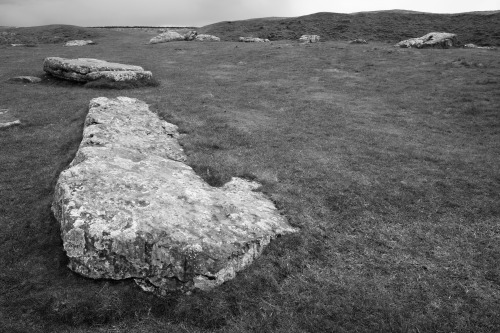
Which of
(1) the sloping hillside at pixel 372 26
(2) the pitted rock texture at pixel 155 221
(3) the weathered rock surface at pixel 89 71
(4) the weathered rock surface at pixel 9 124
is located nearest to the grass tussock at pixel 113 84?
(3) the weathered rock surface at pixel 89 71

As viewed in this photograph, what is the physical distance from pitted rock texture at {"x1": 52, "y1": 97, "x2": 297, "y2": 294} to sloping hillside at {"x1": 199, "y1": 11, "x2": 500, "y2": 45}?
231 ft

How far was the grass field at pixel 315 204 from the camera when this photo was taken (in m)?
8.88

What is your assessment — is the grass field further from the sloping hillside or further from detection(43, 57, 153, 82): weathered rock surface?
the sloping hillside

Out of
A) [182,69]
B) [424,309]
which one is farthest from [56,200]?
[182,69]

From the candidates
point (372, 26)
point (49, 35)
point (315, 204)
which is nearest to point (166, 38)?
point (49, 35)

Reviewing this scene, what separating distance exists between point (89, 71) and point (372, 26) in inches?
2767

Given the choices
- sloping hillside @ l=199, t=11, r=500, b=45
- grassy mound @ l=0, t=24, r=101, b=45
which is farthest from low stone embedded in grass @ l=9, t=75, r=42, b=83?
grassy mound @ l=0, t=24, r=101, b=45

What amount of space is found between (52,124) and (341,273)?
21.6m

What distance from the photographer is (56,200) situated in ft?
38.2

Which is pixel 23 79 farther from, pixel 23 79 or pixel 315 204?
pixel 315 204

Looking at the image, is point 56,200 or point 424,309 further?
point 56,200

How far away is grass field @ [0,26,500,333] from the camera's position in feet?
29.1

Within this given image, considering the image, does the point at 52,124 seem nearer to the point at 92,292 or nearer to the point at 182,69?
the point at 92,292

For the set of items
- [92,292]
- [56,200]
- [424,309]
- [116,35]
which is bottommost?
[424,309]
